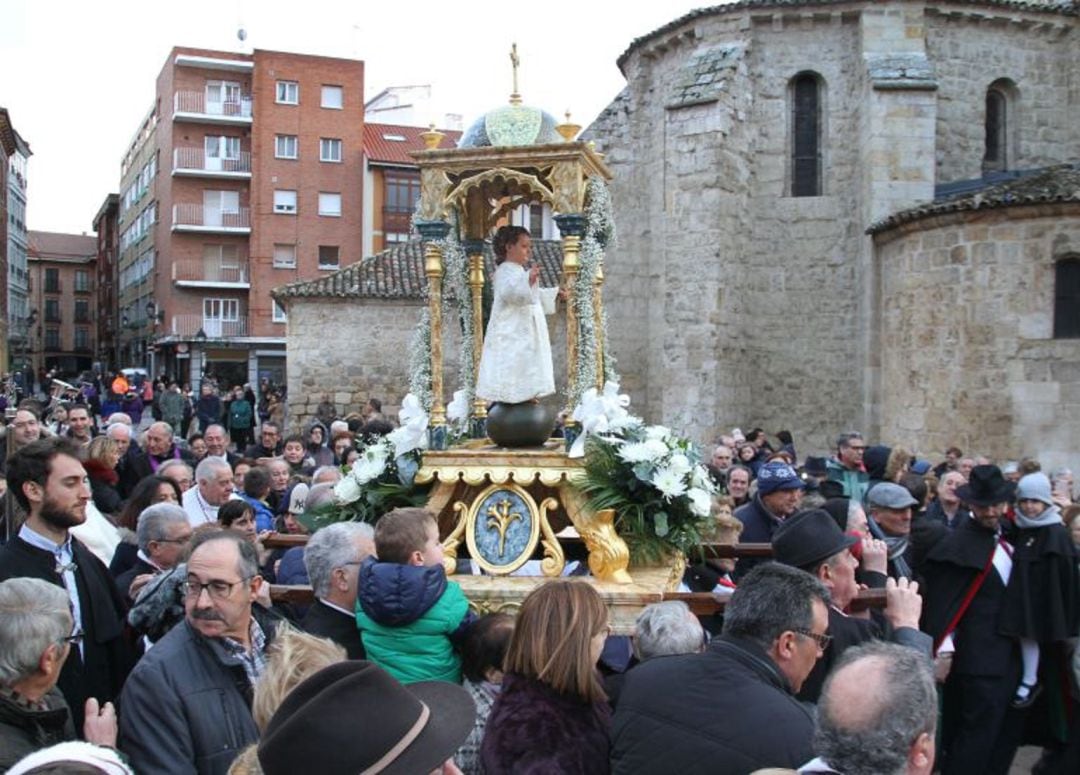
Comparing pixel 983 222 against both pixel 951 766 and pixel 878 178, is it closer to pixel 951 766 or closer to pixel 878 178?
pixel 878 178

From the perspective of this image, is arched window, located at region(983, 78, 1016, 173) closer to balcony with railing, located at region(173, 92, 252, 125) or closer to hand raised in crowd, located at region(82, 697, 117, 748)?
hand raised in crowd, located at region(82, 697, 117, 748)

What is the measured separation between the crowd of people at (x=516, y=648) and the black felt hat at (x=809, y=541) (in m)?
0.01

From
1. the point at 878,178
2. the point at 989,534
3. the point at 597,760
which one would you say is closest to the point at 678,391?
the point at 878,178

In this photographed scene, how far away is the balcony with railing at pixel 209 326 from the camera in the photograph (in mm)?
42156

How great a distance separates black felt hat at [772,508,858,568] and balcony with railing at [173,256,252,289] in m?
40.0

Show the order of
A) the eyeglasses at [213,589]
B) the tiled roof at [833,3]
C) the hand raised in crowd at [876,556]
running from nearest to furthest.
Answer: the eyeglasses at [213,589] → the hand raised in crowd at [876,556] → the tiled roof at [833,3]

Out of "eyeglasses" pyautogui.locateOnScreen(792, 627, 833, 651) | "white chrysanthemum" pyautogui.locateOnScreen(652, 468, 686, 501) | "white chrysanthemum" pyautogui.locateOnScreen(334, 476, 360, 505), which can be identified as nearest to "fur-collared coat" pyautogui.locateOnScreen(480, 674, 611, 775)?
"eyeglasses" pyautogui.locateOnScreen(792, 627, 833, 651)

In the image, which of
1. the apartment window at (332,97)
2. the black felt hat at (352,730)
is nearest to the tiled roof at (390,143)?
the apartment window at (332,97)

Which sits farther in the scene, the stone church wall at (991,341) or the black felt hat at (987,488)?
the stone church wall at (991,341)

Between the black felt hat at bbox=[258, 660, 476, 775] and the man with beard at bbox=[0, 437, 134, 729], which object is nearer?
the black felt hat at bbox=[258, 660, 476, 775]

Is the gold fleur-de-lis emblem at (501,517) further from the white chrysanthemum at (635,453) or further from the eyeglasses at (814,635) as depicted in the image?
the eyeglasses at (814,635)

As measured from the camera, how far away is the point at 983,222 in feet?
52.5

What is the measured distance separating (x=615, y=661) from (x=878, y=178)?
52.7 feet

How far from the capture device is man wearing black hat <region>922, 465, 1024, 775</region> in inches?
216
